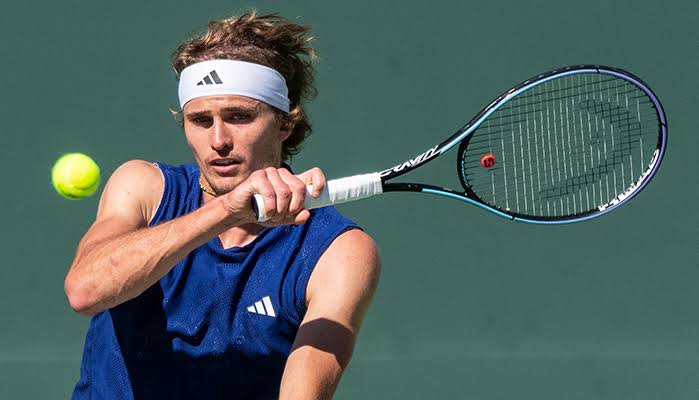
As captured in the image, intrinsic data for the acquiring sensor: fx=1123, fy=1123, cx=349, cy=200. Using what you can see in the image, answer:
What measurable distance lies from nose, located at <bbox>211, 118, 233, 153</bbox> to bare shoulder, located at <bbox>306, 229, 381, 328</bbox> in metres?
0.33

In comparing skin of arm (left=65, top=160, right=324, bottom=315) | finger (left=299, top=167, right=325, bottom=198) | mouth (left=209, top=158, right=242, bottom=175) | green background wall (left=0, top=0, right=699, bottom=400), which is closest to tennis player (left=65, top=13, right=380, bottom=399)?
mouth (left=209, top=158, right=242, bottom=175)

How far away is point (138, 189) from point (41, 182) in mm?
2958

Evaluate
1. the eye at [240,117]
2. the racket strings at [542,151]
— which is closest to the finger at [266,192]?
the eye at [240,117]

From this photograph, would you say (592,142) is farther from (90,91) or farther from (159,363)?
(90,91)

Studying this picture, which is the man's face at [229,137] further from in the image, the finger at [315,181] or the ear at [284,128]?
the finger at [315,181]

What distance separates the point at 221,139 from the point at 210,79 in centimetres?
22

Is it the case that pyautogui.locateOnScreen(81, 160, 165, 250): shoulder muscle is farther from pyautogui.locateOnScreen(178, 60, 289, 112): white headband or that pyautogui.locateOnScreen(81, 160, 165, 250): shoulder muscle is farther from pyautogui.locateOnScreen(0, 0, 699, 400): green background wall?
pyautogui.locateOnScreen(0, 0, 699, 400): green background wall

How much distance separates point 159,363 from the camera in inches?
101

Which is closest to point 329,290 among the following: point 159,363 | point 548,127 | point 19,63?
point 159,363

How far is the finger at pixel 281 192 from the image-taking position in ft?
6.91

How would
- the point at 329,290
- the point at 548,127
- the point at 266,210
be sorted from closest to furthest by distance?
the point at 266,210
the point at 329,290
the point at 548,127

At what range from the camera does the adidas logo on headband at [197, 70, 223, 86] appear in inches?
103

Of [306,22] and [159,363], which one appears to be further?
[306,22]

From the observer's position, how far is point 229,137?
2.49m
